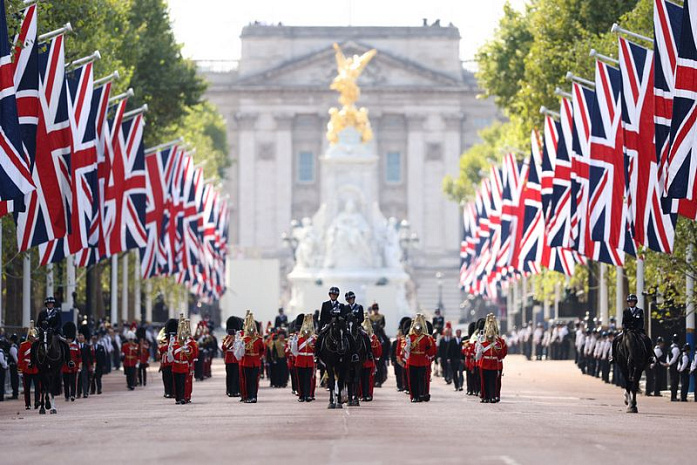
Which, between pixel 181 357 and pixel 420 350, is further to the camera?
pixel 181 357

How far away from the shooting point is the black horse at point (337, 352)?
1383 inches

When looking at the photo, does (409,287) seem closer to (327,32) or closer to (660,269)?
(327,32)

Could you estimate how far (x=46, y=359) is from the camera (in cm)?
3578

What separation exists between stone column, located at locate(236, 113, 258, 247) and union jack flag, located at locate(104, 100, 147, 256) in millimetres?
108469

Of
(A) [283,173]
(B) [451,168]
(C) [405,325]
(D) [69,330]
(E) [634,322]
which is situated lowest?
(D) [69,330]

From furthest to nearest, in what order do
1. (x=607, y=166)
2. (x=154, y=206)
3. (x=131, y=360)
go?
1. (x=154, y=206)
2. (x=131, y=360)
3. (x=607, y=166)

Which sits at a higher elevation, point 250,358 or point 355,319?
point 355,319

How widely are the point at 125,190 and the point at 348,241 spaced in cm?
4448

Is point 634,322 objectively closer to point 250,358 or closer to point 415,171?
point 250,358

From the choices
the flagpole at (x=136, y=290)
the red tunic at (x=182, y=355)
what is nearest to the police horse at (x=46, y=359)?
the red tunic at (x=182, y=355)

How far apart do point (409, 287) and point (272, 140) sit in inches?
1697

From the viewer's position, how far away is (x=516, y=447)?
23906 mm

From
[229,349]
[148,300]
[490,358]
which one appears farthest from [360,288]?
[490,358]

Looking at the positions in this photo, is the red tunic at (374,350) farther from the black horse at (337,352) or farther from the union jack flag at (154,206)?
the union jack flag at (154,206)
